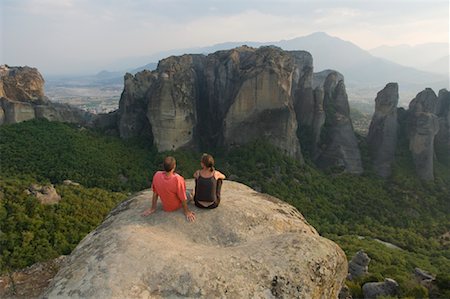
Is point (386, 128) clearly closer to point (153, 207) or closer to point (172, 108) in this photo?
point (172, 108)

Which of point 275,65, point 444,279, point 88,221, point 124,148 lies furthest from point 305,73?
point 88,221

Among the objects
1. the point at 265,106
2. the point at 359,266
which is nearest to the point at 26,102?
the point at 265,106

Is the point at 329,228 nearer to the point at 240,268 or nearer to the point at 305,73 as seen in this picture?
the point at 305,73

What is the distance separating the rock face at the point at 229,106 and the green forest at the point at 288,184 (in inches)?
58.5

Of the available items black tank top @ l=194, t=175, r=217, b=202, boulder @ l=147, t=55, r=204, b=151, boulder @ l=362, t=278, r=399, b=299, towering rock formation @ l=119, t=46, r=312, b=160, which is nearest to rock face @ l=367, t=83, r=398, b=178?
towering rock formation @ l=119, t=46, r=312, b=160

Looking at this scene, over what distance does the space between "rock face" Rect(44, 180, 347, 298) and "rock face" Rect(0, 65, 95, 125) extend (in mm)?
31440

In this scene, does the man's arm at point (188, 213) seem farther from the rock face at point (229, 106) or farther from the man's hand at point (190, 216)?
the rock face at point (229, 106)

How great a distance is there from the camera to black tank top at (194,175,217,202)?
6844mm

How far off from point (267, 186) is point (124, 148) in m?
13.4

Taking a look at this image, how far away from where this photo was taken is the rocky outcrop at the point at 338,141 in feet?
124

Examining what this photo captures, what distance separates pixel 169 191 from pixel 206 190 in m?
0.67

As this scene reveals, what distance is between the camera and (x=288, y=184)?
32281 millimetres

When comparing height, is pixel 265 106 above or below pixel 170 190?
below

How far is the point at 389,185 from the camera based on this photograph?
3541 cm
